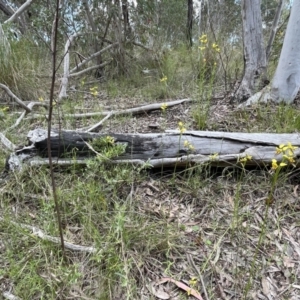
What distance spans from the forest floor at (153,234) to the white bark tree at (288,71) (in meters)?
0.98

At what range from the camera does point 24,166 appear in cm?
167

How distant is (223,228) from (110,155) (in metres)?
0.74

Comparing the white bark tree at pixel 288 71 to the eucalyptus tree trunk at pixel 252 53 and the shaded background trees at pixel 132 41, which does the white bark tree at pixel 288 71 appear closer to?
the eucalyptus tree trunk at pixel 252 53

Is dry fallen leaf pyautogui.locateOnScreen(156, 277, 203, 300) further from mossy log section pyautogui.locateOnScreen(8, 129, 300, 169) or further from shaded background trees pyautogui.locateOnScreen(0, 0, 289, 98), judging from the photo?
shaded background trees pyautogui.locateOnScreen(0, 0, 289, 98)

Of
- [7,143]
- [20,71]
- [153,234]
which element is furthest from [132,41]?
[153,234]

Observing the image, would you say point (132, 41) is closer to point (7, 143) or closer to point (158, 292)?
point (7, 143)

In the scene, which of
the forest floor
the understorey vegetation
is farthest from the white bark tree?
the forest floor

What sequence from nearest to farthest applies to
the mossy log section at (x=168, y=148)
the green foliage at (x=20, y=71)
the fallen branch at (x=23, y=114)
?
the mossy log section at (x=168, y=148)
the fallen branch at (x=23, y=114)
the green foliage at (x=20, y=71)

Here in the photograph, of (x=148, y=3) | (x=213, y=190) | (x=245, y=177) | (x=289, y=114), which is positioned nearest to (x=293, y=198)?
(x=245, y=177)

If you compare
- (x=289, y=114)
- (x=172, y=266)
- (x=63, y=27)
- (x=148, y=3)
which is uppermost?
(x=148, y=3)

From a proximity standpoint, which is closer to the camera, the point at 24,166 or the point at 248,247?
the point at 248,247

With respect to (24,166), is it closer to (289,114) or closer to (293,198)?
(293,198)

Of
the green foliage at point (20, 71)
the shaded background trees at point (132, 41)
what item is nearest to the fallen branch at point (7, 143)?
the green foliage at point (20, 71)

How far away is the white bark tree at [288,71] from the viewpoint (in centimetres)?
222
